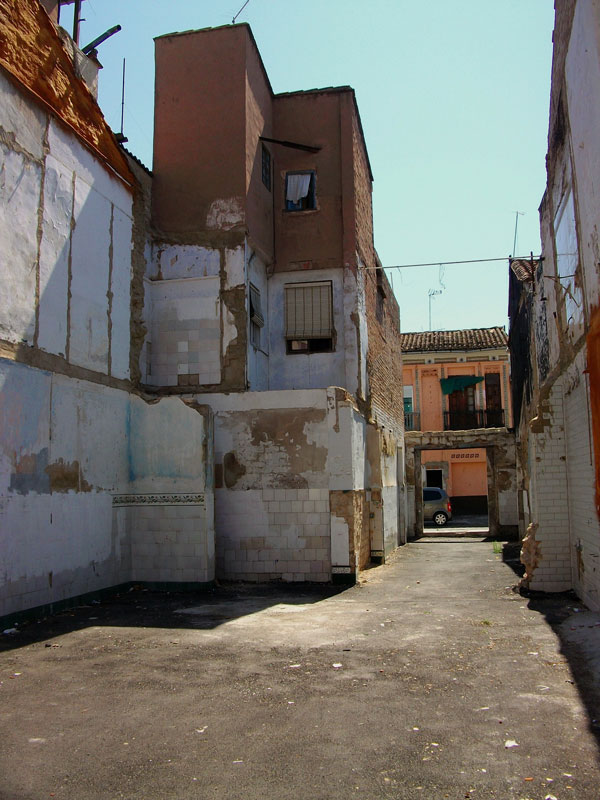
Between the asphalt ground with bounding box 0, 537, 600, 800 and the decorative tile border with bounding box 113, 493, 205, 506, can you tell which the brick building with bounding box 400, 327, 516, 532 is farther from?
the asphalt ground with bounding box 0, 537, 600, 800

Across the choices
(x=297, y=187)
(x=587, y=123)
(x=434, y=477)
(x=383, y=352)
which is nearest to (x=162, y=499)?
(x=297, y=187)

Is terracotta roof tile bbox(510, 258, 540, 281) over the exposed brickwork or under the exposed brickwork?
under

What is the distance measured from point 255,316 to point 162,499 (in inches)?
171

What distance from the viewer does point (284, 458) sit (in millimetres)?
12062

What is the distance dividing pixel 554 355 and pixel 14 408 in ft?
26.3

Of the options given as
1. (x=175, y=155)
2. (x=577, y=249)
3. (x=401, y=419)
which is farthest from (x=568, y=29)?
(x=401, y=419)

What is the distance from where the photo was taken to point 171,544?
1136cm

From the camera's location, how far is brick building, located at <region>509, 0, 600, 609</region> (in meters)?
7.20

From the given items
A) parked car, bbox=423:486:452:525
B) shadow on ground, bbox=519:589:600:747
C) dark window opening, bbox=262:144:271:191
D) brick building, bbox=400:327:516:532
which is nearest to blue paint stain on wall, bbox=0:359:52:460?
shadow on ground, bbox=519:589:600:747

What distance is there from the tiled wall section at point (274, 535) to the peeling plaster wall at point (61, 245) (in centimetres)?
324

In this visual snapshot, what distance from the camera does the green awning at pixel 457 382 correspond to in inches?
1334

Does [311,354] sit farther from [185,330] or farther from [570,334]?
[570,334]

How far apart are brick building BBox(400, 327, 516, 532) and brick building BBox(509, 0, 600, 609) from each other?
22.4 meters

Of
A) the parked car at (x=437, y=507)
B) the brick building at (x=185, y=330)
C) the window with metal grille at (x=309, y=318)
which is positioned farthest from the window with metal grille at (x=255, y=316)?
the parked car at (x=437, y=507)
